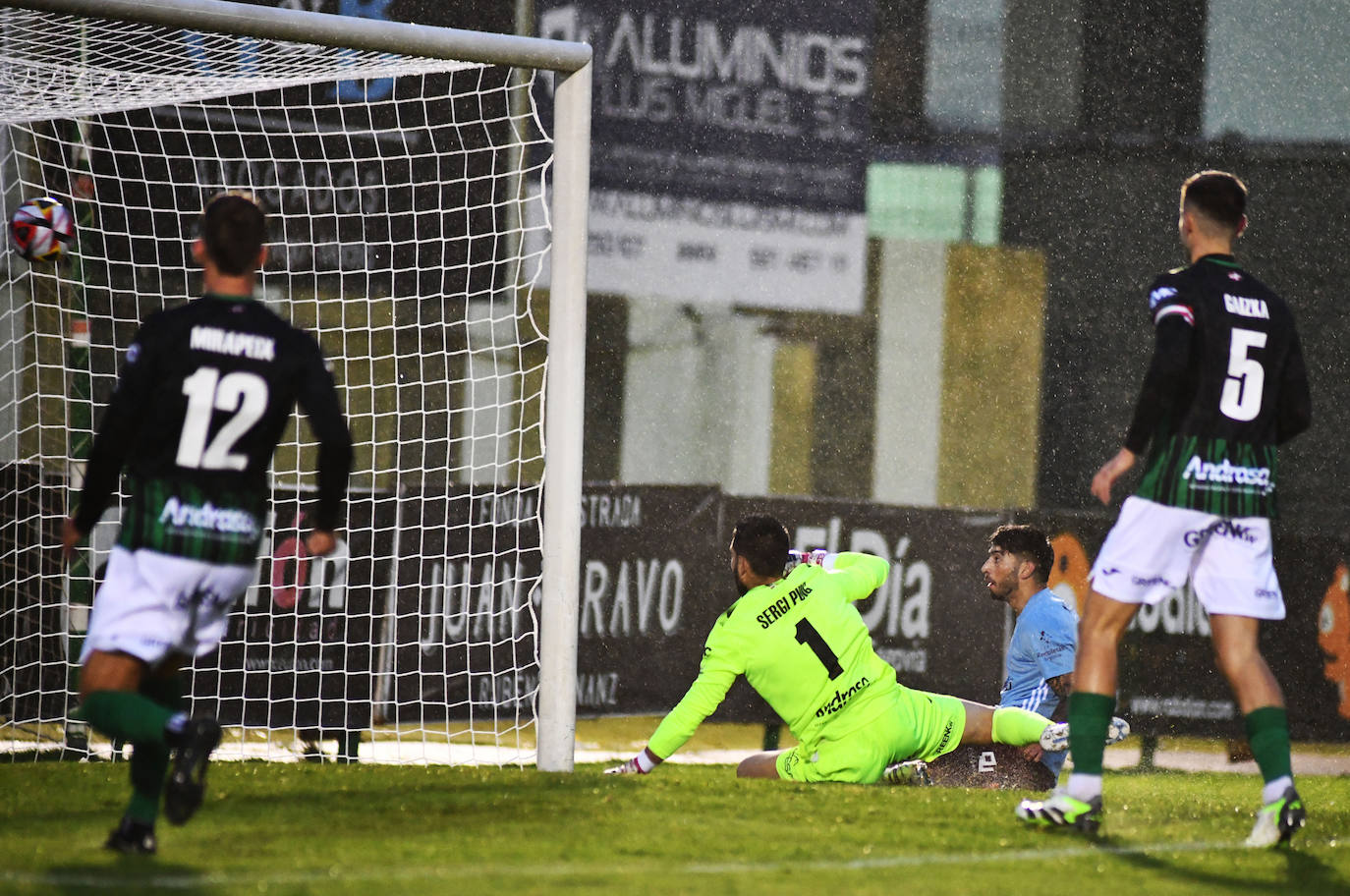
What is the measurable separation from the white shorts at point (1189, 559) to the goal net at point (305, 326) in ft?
6.74

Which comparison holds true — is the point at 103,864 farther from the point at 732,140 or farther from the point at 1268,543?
the point at 732,140

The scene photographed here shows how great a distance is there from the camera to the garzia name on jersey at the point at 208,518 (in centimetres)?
345

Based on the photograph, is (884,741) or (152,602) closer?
(152,602)

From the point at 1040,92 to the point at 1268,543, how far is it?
25.8 ft

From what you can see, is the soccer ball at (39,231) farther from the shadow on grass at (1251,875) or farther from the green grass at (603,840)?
the shadow on grass at (1251,875)

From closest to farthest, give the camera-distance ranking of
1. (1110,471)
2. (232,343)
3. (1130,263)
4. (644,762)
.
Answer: (232,343) → (1110,471) → (644,762) → (1130,263)

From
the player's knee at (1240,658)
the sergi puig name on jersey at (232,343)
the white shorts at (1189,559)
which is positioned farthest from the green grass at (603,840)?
the sergi puig name on jersey at (232,343)

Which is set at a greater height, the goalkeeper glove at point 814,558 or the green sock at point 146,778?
the goalkeeper glove at point 814,558

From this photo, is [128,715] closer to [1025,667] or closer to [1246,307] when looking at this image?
[1246,307]

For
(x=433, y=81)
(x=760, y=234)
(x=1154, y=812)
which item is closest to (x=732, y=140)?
(x=760, y=234)

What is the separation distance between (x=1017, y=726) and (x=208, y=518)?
312cm

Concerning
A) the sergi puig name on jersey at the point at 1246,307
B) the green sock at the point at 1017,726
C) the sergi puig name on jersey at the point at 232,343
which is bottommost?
the green sock at the point at 1017,726

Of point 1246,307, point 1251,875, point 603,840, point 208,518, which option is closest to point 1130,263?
point 1246,307

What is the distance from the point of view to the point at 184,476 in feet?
11.4
